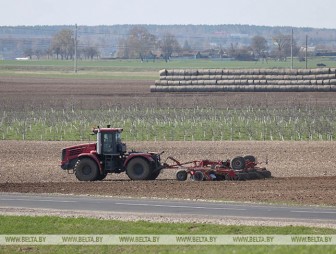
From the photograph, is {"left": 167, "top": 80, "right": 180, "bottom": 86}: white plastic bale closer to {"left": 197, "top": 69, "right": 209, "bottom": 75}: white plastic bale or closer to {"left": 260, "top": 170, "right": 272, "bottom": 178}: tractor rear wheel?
A: {"left": 197, "top": 69, "right": 209, "bottom": 75}: white plastic bale

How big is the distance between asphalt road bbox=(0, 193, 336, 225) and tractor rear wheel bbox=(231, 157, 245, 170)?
6209 mm

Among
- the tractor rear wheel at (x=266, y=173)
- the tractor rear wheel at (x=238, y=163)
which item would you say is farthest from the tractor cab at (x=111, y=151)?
the tractor rear wheel at (x=266, y=173)

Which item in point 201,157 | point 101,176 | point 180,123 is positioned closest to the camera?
point 101,176

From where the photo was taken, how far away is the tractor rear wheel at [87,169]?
136 ft

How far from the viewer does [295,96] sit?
8188cm

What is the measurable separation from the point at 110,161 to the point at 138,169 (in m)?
1.18

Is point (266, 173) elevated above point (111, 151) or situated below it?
below

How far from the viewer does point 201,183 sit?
128 feet

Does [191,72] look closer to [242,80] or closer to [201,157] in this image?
[242,80]

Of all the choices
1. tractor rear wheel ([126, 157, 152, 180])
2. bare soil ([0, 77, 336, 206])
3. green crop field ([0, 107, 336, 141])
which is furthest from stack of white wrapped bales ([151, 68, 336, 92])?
tractor rear wheel ([126, 157, 152, 180])

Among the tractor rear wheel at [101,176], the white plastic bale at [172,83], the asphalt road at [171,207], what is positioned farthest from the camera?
the white plastic bale at [172,83]

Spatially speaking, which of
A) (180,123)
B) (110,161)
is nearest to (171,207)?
(110,161)

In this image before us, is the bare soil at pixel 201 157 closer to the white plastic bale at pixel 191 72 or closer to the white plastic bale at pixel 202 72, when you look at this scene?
the white plastic bale at pixel 191 72

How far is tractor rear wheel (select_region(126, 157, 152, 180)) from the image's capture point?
4084cm
